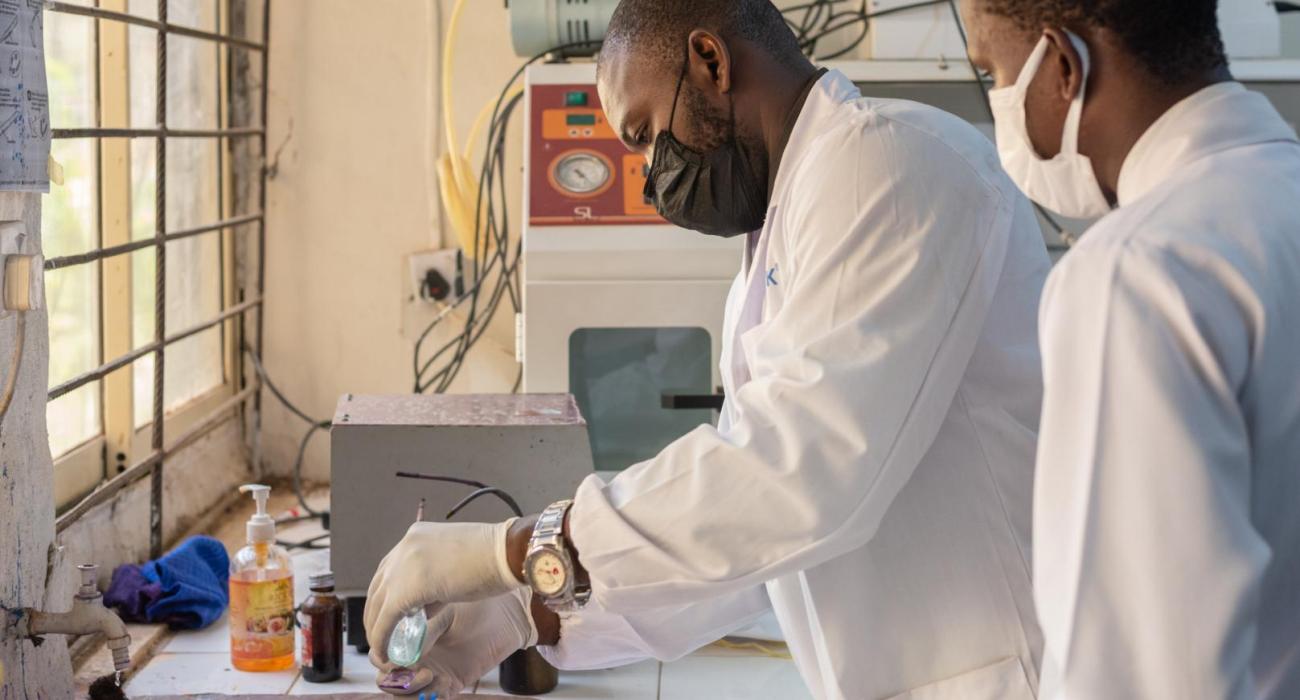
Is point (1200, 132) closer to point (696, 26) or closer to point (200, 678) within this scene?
point (696, 26)

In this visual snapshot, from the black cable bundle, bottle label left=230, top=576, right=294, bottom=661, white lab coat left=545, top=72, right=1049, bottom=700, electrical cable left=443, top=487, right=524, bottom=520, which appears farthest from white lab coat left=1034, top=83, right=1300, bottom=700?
the black cable bundle

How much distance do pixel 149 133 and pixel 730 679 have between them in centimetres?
137

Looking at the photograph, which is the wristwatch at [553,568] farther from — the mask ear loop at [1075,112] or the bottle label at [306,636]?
the bottle label at [306,636]

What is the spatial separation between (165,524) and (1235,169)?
2308mm

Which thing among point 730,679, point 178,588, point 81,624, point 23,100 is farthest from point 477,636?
point 178,588

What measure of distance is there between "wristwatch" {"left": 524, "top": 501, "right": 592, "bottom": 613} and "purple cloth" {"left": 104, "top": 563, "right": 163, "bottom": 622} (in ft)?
4.17

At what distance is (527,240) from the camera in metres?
2.10

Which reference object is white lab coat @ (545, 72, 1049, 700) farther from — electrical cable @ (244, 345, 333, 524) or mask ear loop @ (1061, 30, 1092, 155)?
electrical cable @ (244, 345, 333, 524)

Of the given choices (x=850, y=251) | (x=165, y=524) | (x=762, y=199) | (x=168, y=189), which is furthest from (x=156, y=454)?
(x=850, y=251)

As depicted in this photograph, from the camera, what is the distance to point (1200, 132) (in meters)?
0.70

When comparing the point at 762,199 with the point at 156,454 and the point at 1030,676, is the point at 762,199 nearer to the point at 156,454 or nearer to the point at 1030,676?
the point at 1030,676

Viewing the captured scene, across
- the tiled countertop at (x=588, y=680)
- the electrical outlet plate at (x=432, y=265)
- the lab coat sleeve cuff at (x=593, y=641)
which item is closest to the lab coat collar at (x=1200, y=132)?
the lab coat sleeve cuff at (x=593, y=641)

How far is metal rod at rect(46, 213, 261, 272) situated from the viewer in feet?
5.95

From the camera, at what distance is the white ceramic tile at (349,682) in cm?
172
